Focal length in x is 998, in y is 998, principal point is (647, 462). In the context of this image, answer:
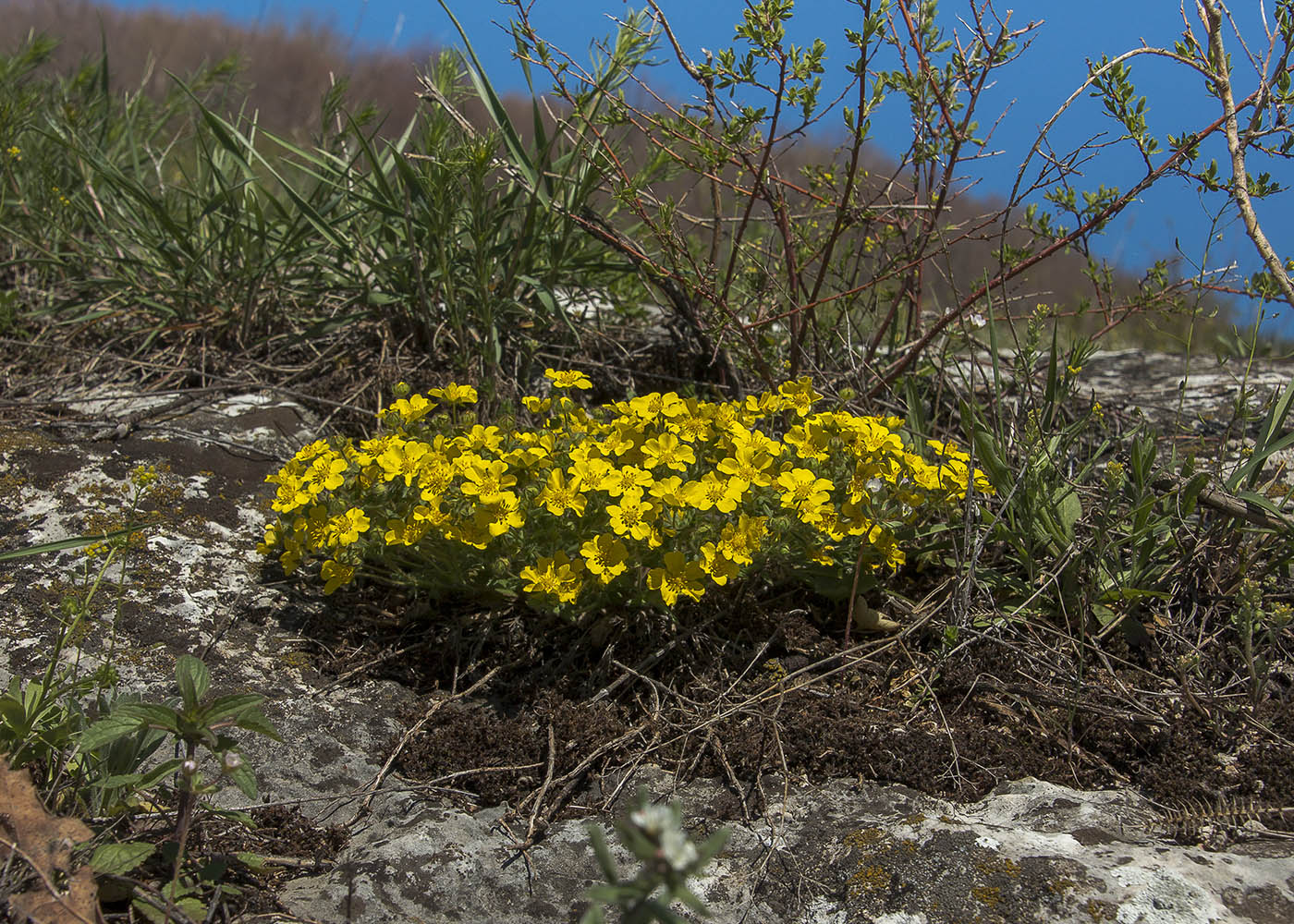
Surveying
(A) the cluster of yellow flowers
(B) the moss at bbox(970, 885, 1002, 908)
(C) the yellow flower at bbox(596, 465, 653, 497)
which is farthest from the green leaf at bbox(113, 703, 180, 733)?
(B) the moss at bbox(970, 885, 1002, 908)

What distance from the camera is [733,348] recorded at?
3.82 m

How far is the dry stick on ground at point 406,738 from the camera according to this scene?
2.09 m

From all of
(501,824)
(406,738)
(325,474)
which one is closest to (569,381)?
(325,474)

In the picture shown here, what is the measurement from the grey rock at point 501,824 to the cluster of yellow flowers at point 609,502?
0.90 ft

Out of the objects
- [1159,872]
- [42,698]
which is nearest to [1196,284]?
[1159,872]

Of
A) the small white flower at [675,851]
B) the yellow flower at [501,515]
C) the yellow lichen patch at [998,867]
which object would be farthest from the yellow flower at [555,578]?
the small white flower at [675,851]

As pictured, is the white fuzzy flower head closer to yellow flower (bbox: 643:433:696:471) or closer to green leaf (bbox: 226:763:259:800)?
green leaf (bbox: 226:763:259:800)

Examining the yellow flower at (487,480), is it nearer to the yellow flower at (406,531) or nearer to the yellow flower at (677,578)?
the yellow flower at (406,531)

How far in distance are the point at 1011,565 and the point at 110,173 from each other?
3559 millimetres

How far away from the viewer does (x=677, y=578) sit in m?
2.31

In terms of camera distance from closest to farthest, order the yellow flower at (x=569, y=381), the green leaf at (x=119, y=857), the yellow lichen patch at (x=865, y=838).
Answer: the green leaf at (x=119, y=857) < the yellow lichen patch at (x=865, y=838) < the yellow flower at (x=569, y=381)

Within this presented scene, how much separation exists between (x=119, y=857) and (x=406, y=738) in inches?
27.1

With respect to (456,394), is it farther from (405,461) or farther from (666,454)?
(666,454)

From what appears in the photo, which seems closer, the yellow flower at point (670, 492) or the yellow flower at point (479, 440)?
the yellow flower at point (670, 492)
